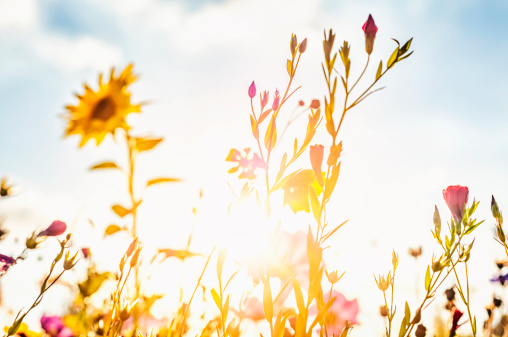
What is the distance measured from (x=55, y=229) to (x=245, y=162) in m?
0.60

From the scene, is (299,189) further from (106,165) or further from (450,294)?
(450,294)

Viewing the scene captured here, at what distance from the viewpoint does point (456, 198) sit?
1270mm

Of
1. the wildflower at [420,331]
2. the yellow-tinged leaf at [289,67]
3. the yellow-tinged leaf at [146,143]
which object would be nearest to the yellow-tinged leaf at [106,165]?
the yellow-tinged leaf at [146,143]

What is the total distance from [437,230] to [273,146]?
545 millimetres

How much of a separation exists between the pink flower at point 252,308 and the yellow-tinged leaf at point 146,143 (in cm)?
82

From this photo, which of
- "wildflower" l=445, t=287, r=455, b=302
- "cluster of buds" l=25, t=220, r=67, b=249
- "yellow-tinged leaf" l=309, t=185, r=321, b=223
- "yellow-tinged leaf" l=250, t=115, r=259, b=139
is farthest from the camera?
"wildflower" l=445, t=287, r=455, b=302

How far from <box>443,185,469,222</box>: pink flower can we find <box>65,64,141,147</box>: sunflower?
0.90m

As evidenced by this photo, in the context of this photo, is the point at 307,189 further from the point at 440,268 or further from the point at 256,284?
the point at 256,284

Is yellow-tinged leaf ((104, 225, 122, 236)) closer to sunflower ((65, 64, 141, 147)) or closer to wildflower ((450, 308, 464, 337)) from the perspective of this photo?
sunflower ((65, 64, 141, 147))

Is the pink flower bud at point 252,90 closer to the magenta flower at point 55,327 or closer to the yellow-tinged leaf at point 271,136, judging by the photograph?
the yellow-tinged leaf at point 271,136

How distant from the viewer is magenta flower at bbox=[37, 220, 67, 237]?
1.30 metres

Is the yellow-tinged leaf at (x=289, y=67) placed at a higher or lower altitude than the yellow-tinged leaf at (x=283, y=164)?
higher

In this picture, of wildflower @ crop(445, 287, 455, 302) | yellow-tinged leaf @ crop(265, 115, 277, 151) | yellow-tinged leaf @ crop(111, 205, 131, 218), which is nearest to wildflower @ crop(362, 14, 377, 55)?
yellow-tinged leaf @ crop(265, 115, 277, 151)

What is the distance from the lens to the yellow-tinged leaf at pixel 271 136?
3.35ft
